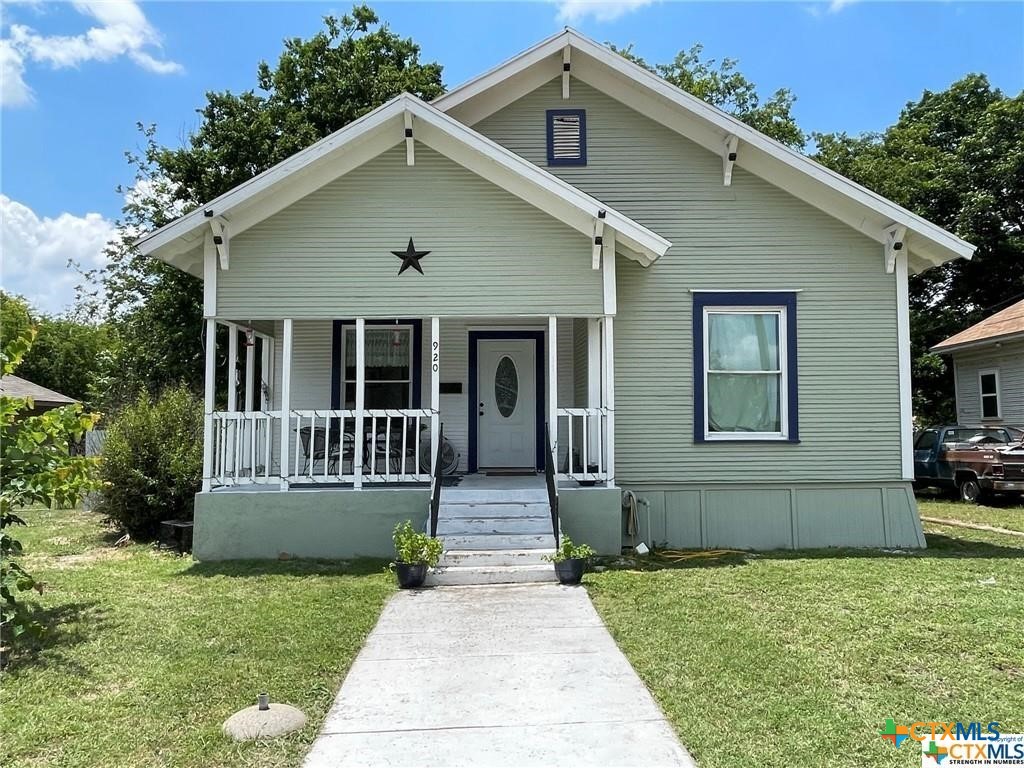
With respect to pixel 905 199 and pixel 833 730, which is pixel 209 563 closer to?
pixel 833 730

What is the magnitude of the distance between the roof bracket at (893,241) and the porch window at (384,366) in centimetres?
680

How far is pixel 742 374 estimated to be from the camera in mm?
9727

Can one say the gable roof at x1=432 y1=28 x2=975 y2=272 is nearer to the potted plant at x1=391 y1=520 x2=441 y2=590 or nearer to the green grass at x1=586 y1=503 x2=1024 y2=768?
the green grass at x1=586 y1=503 x2=1024 y2=768

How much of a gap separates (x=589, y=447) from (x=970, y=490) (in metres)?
10.5

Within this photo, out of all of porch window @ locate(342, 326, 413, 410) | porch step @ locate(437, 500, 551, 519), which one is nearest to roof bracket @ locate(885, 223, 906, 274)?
porch step @ locate(437, 500, 551, 519)

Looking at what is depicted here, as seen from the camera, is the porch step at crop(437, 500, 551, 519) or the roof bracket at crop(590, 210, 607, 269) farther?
the roof bracket at crop(590, 210, 607, 269)

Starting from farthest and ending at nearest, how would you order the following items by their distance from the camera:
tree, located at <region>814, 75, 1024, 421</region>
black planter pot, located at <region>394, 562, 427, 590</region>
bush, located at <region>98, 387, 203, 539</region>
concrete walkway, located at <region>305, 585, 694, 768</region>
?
tree, located at <region>814, 75, 1024, 421</region> < bush, located at <region>98, 387, 203, 539</region> < black planter pot, located at <region>394, 562, 427, 590</region> < concrete walkway, located at <region>305, 585, 694, 768</region>

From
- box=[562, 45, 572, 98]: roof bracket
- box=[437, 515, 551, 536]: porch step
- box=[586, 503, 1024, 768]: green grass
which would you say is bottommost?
box=[586, 503, 1024, 768]: green grass

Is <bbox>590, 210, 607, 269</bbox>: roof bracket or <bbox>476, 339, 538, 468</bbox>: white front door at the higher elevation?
<bbox>590, 210, 607, 269</bbox>: roof bracket

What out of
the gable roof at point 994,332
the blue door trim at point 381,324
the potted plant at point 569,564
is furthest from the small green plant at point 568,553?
the gable roof at point 994,332

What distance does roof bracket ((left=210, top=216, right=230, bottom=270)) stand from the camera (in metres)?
8.55

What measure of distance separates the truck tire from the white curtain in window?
815 cm

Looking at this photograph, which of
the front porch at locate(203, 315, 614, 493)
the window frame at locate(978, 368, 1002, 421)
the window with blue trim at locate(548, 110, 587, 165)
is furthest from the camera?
the window frame at locate(978, 368, 1002, 421)

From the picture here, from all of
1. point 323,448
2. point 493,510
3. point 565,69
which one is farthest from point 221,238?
point 565,69
